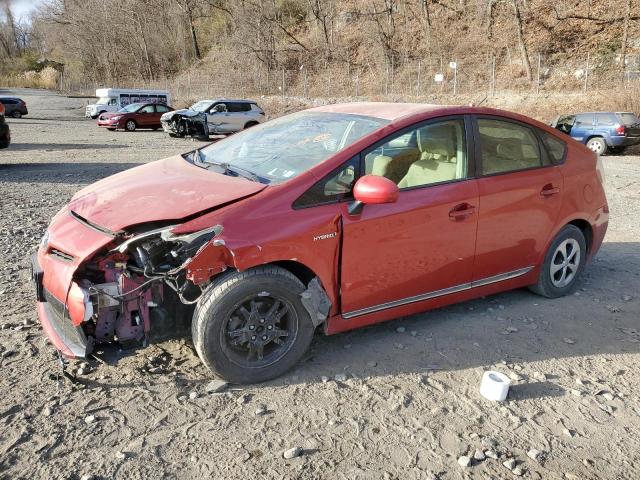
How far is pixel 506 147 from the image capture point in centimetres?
428

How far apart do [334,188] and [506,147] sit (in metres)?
1.67

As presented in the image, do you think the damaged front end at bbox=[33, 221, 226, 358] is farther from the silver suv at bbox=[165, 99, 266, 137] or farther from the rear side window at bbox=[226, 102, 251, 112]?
the rear side window at bbox=[226, 102, 251, 112]

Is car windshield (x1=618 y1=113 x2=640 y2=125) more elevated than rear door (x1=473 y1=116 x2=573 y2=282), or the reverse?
rear door (x1=473 y1=116 x2=573 y2=282)

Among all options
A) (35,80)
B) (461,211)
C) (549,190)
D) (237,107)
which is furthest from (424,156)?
(35,80)

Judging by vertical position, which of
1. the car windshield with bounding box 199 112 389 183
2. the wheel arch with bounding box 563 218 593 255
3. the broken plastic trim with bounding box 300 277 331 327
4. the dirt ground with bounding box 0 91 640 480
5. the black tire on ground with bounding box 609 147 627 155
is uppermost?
the car windshield with bounding box 199 112 389 183

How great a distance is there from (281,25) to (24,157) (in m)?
44.2

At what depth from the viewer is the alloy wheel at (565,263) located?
4.70 m

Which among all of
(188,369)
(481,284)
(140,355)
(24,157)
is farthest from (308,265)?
(24,157)

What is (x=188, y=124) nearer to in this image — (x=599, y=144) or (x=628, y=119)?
(x=599, y=144)

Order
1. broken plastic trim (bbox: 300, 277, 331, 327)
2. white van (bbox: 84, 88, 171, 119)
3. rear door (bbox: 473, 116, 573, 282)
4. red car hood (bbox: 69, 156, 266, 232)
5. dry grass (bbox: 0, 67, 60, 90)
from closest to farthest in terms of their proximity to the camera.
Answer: red car hood (bbox: 69, 156, 266, 232) → broken plastic trim (bbox: 300, 277, 331, 327) → rear door (bbox: 473, 116, 573, 282) → white van (bbox: 84, 88, 171, 119) → dry grass (bbox: 0, 67, 60, 90)

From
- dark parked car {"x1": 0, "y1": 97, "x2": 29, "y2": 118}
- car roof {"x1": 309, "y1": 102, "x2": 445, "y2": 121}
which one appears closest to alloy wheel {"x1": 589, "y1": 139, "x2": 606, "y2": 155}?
car roof {"x1": 309, "y1": 102, "x2": 445, "y2": 121}

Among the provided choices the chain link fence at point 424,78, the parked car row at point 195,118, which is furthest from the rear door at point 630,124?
the parked car row at point 195,118

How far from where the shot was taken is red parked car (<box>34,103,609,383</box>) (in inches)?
122

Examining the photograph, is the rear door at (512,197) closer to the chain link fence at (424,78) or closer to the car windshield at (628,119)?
the car windshield at (628,119)
